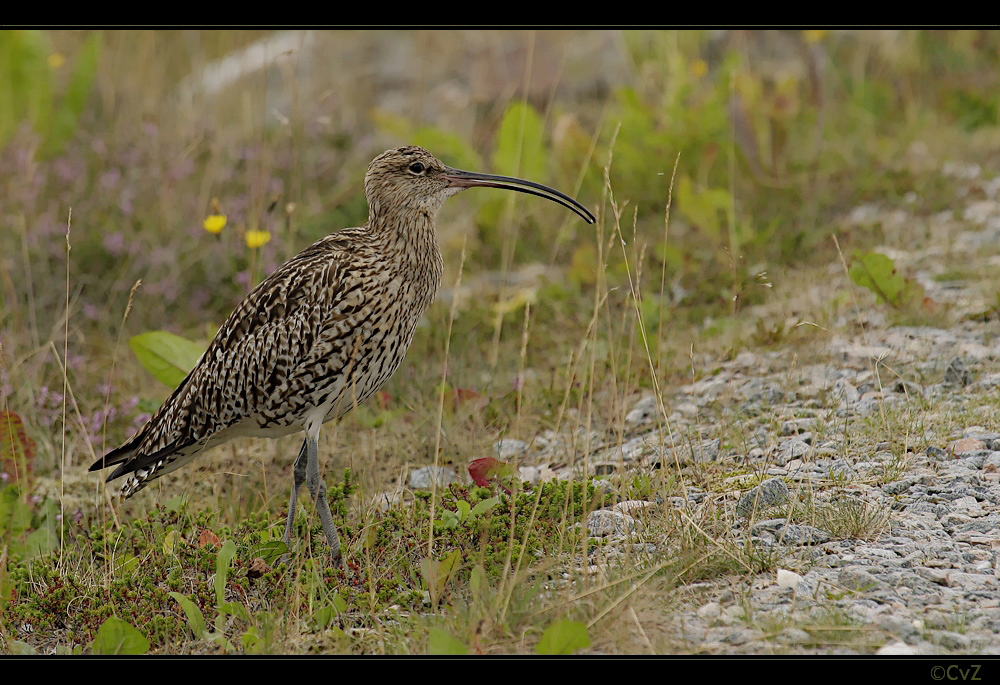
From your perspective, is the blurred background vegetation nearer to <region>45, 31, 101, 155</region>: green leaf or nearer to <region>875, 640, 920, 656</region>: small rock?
<region>45, 31, 101, 155</region>: green leaf

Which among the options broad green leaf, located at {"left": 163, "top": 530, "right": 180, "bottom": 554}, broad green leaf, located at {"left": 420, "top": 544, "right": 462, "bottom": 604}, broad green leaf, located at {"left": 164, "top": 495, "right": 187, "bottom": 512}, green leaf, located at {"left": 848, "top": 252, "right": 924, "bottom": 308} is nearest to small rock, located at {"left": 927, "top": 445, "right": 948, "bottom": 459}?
green leaf, located at {"left": 848, "top": 252, "right": 924, "bottom": 308}

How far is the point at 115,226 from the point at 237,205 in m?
0.94

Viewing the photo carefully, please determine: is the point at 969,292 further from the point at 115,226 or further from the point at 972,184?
the point at 115,226

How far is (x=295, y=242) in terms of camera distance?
809cm

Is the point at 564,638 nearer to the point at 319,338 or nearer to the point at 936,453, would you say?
the point at 319,338

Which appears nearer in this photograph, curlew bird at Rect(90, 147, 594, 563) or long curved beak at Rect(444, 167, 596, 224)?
curlew bird at Rect(90, 147, 594, 563)

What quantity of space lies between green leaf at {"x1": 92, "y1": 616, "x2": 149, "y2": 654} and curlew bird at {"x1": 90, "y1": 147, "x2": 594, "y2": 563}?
91cm

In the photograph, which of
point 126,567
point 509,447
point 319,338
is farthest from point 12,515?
point 509,447

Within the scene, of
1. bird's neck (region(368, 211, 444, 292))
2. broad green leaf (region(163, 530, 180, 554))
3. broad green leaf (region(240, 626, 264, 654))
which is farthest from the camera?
bird's neck (region(368, 211, 444, 292))

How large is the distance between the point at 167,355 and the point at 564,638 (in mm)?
3179

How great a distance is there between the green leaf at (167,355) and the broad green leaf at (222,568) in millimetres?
1665

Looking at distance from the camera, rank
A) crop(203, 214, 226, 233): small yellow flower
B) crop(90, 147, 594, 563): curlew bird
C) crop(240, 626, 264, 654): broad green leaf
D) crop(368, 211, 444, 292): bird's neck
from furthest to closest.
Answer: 1. crop(203, 214, 226, 233): small yellow flower
2. crop(368, 211, 444, 292): bird's neck
3. crop(90, 147, 594, 563): curlew bird
4. crop(240, 626, 264, 654): broad green leaf

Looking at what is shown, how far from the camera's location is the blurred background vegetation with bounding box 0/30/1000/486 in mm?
7066
